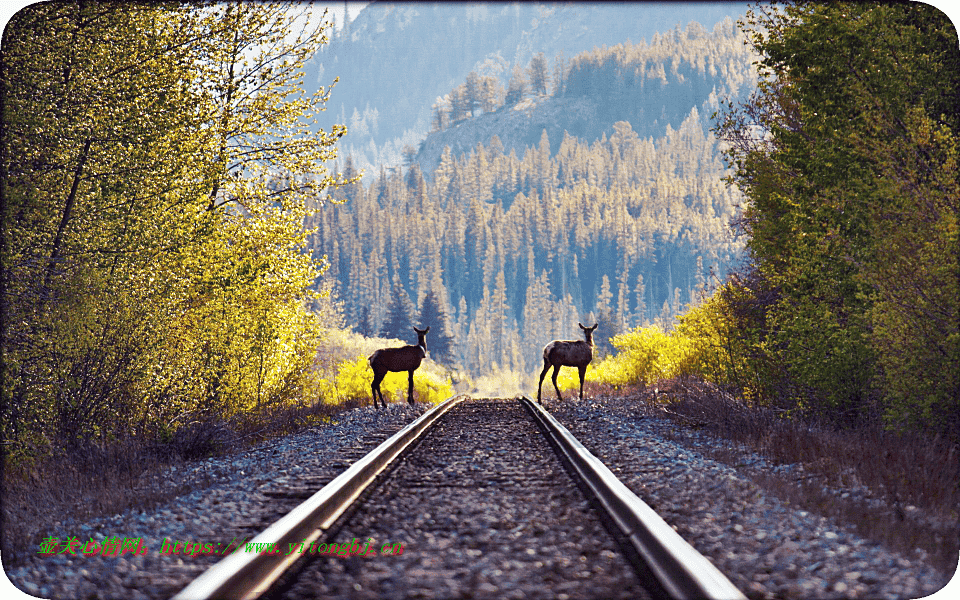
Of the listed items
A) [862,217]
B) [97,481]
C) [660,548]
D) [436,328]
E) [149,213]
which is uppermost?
[149,213]

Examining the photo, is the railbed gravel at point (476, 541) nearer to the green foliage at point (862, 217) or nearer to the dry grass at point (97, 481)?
the dry grass at point (97, 481)

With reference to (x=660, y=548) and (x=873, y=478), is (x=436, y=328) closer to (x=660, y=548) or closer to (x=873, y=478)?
(x=873, y=478)

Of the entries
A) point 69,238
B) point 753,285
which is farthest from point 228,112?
point 753,285

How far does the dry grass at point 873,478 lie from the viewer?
4.46 metres

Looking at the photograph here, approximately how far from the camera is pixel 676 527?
4.59m

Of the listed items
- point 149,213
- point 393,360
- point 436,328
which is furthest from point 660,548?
point 436,328

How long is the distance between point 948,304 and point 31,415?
9.85 metres

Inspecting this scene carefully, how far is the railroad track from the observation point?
3.42 m

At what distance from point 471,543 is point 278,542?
4.08 feet

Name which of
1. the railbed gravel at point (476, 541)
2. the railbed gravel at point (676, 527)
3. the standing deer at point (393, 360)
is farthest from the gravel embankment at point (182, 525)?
the standing deer at point (393, 360)

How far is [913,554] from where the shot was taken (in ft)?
13.3

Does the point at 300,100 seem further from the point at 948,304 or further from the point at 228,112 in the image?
the point at 948,304

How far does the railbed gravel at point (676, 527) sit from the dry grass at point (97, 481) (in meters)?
0.21

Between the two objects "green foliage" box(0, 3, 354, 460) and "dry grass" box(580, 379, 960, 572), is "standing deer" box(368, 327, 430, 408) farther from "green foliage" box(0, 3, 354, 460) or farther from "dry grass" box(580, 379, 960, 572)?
"dry grass" box(580, 379, 960, 572)
